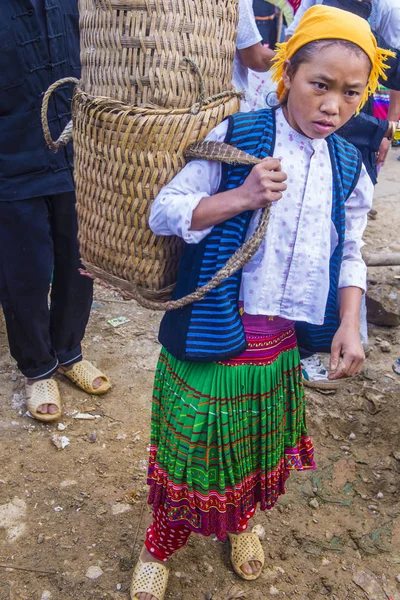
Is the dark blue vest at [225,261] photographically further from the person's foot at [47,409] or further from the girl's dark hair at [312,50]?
the person's foot at [47,409]

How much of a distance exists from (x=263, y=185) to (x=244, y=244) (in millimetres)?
158

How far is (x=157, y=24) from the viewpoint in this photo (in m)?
1.46

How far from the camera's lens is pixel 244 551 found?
2.22m

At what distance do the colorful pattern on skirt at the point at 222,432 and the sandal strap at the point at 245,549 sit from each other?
0.30m

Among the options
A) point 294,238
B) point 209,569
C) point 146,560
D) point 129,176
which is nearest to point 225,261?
point 294,238

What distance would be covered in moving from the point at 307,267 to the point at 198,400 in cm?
50

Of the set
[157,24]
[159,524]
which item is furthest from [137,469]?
[157,24]

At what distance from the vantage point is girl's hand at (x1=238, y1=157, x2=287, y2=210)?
4.70ft

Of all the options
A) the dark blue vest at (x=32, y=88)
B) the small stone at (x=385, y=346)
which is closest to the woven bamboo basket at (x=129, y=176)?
the dark blue vest at (x=32, y=88)

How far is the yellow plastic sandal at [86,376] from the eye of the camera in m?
3.14

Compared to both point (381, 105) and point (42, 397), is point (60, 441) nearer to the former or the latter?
point (42, 397)

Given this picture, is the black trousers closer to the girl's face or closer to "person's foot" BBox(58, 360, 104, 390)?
"person's foot" BBox(58, 360, 104, 390)

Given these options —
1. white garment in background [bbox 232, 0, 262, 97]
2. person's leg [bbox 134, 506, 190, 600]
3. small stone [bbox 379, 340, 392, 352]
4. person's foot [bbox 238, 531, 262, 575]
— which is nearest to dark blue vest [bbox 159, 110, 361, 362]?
person's leg [bbox 134, 506, 190, 600]

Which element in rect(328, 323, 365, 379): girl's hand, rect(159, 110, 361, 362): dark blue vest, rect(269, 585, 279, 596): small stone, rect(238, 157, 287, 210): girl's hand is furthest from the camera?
rect(269, 585, 279, 596): small stone
